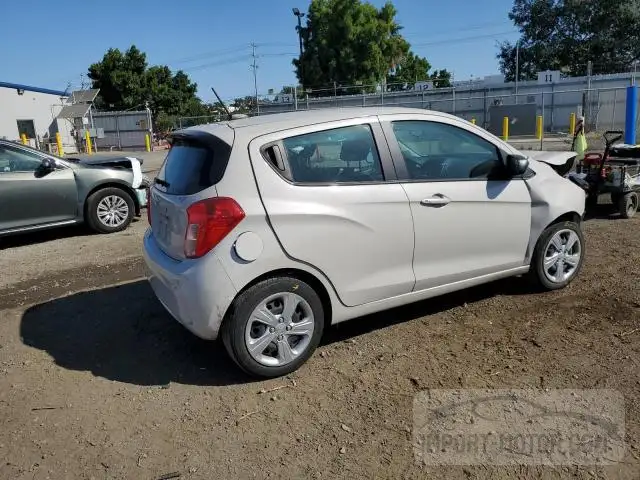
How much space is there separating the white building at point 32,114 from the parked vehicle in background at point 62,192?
1127 inches

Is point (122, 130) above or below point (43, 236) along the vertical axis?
above

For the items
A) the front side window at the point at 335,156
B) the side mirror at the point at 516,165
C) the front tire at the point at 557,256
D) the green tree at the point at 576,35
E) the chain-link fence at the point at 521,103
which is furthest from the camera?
the green tree at the point at 576,35

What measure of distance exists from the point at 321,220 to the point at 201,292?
34.4 inches

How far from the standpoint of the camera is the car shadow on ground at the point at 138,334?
3.71 meters

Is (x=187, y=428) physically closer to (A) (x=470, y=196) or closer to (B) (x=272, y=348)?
(B) (x=272, y=348)

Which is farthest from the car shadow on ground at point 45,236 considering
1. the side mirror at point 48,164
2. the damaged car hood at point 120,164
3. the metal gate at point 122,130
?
the metal gate at point 122,130

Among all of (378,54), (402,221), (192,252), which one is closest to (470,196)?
(402,221)

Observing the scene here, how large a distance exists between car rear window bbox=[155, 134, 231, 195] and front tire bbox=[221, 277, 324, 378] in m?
0.75

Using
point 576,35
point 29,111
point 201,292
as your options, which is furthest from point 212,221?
point 576,35

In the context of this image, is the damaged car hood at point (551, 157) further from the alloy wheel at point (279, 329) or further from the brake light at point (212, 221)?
the brake light at point (212, 221)

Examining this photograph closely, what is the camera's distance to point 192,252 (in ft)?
10.8

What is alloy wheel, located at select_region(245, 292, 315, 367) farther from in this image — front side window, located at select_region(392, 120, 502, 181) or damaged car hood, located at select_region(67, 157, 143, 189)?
damaged car hood, located at select_region(67, 157, 143, 189)

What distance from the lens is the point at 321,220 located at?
11.4ft

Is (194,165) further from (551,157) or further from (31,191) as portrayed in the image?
(31,191)
